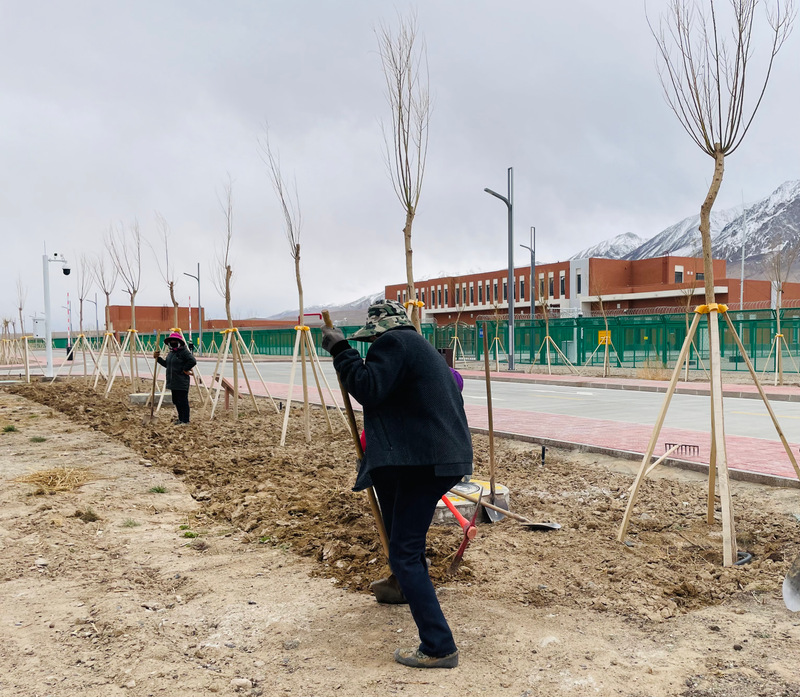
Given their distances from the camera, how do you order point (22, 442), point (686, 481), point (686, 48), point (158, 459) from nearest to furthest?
point (686, 48) → point (686, 481) → point (158, 459) → point (22, 442)

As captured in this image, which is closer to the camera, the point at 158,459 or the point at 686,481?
the point at 686,481

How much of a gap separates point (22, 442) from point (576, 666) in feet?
30.5

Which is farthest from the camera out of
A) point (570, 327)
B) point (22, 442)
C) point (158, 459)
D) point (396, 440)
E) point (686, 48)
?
point (570, 327)

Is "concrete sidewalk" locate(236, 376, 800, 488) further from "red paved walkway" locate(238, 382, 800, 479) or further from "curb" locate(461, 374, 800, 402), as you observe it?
"curb" locate(461, 374, 800, 402)

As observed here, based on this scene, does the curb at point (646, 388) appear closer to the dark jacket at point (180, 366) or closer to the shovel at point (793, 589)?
the dark jacket at point (180, 366)

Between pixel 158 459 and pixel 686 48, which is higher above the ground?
pixel 686 48

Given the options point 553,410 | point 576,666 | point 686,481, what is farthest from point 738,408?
point 576,666

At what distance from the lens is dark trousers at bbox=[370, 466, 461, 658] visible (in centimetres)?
310

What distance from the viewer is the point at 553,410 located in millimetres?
13156

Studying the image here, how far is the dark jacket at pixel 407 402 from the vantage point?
3.02m

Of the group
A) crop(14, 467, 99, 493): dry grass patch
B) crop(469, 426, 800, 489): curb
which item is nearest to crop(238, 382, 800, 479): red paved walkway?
crop(469, 426, 800, 489): curb

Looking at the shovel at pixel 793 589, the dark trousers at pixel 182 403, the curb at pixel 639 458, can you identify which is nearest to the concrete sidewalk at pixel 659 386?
the curb at pixel 639 458

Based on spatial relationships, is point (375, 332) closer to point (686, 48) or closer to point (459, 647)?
point (459, 647)

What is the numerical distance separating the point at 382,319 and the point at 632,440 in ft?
22.4
